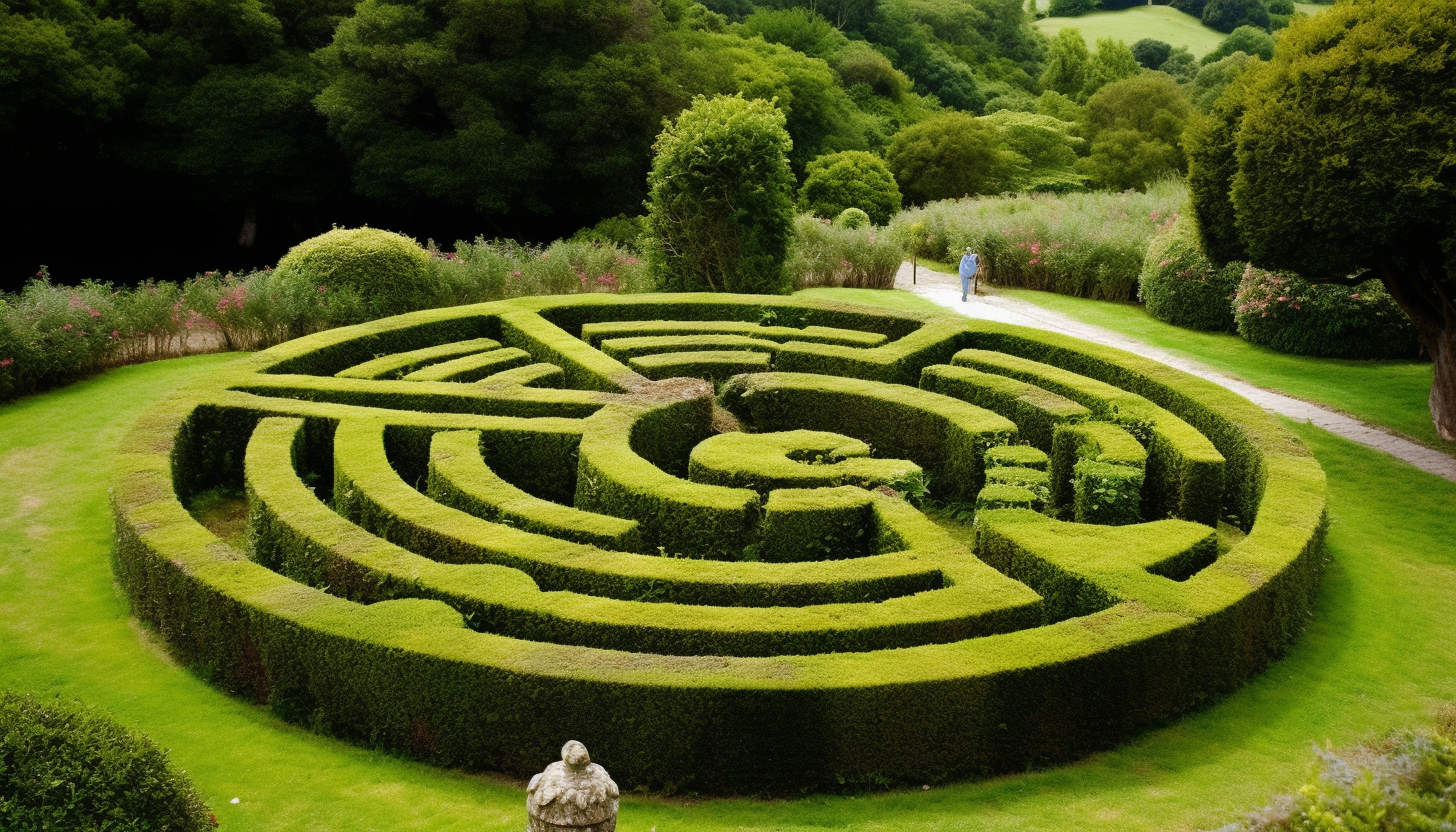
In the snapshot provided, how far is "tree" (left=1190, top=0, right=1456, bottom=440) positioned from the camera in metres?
14.5

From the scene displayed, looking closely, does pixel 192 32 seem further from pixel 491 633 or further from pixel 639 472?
pixel 491 633

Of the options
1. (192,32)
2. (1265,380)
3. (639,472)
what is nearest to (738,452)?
(639,472)

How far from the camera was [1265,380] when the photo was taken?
21328 mm

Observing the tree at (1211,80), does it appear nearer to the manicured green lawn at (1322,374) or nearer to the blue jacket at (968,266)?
the blue jacket at (968,266)

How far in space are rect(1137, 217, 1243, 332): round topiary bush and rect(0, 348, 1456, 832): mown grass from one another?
461 inches

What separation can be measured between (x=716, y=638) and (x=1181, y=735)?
415 cm

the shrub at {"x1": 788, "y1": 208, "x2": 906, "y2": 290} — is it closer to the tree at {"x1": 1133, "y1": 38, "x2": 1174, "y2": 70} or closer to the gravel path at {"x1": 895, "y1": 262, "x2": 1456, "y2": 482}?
the gravel path at {"x1": 895, "y1": 262, "x2": 1456, "y2": 482}

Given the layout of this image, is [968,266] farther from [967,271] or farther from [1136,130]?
[1136,130]

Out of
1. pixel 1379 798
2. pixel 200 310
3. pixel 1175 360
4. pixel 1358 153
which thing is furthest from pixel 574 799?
Result: pixel 1175 360

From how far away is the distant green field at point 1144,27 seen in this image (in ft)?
286

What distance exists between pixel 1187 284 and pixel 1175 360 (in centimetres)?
436

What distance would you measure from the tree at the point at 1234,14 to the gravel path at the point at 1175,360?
66243mm

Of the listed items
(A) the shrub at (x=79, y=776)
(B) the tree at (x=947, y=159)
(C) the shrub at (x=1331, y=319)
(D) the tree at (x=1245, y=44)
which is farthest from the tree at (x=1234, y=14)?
(A) the shrub at (x=79, y=776)

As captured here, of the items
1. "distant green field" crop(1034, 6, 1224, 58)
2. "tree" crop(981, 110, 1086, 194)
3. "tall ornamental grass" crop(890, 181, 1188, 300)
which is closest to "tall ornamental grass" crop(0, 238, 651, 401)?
"tall ornamental grass" crop(890, 181, 1188, 300)
